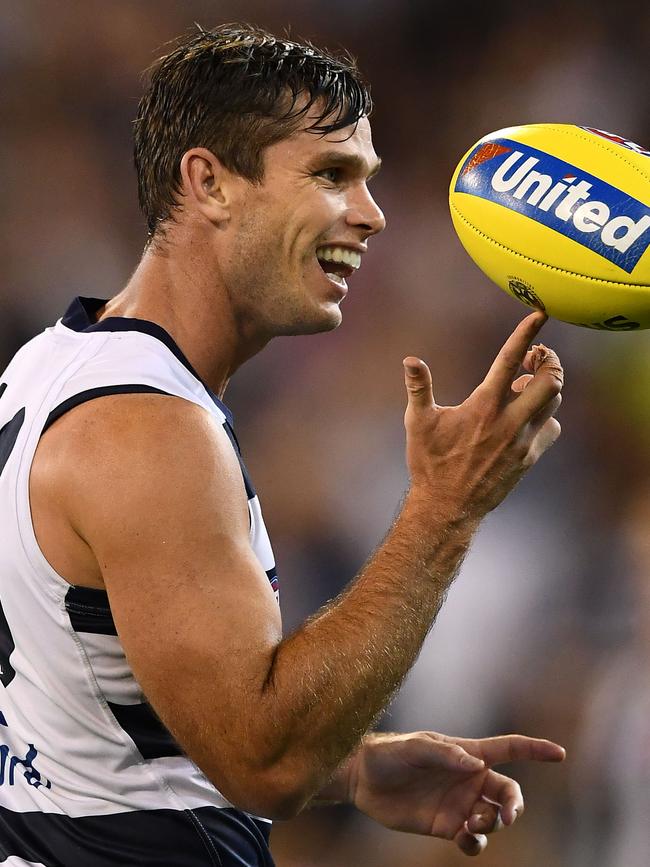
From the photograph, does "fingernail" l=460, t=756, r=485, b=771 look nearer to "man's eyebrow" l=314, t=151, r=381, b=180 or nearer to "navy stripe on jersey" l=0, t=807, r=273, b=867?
"navy stripe on jersey" l=0, t=807, r=273, b=867

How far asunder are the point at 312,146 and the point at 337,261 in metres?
0.21

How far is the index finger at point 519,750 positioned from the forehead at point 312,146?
113cm

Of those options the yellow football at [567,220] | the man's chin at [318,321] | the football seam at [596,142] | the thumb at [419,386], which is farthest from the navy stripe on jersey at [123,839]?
the football seam at [596,142]

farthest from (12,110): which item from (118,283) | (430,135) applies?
(430,135)

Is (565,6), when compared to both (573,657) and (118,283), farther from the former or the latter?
(573,657)

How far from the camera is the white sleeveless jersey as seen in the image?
1501 mm

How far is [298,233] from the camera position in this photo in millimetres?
1848

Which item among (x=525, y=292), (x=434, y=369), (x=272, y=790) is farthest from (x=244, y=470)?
(x=434, y=369)

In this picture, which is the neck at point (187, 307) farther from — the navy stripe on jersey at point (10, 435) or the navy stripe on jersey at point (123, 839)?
the navy stripe on jersey at point (123, 839)

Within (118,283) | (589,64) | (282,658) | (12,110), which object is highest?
(589,64)

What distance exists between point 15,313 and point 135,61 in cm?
111

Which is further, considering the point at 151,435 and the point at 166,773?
the point at 166,773

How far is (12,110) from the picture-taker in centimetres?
403

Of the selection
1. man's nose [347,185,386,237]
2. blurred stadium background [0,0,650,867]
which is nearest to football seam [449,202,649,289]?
man's nose [347,185,386,237]
